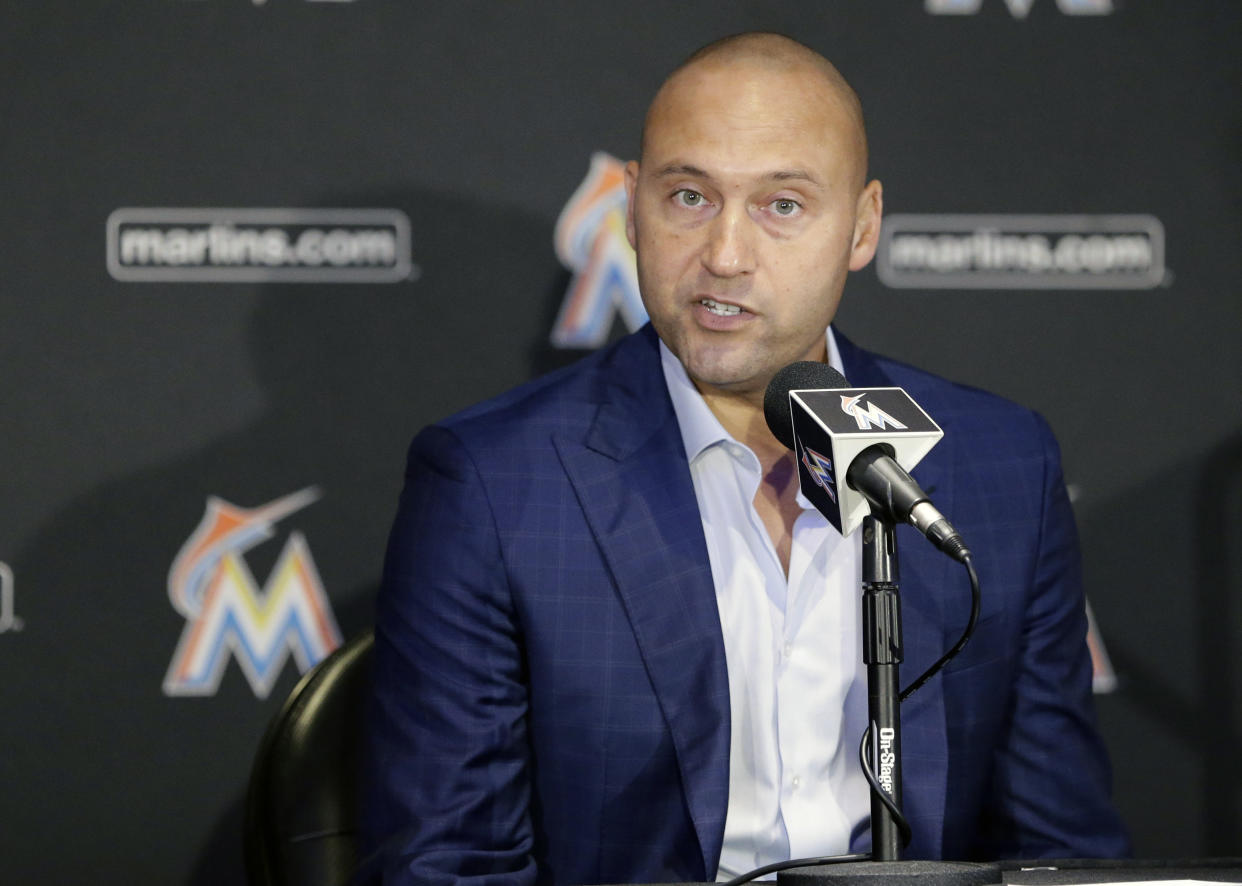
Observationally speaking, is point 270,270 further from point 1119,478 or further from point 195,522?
point 1119,478

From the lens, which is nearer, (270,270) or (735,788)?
(735,788)

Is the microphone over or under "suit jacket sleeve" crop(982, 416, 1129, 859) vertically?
over

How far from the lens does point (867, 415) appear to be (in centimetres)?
115

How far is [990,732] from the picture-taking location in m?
1.95

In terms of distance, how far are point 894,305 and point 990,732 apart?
1026 mm

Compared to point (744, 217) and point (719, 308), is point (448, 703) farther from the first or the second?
point (744, 217)

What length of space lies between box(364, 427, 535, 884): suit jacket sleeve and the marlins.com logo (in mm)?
747

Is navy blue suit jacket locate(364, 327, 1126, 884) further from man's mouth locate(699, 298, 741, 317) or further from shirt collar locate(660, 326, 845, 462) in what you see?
man's mouth locate(699, 298, 741, 317)

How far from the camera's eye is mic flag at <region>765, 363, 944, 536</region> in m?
1.13

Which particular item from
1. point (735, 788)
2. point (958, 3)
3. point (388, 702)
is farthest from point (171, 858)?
point (958, 3)

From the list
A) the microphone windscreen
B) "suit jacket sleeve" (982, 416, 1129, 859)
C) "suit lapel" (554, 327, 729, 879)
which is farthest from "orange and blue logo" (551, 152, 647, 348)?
the microphone windscreen

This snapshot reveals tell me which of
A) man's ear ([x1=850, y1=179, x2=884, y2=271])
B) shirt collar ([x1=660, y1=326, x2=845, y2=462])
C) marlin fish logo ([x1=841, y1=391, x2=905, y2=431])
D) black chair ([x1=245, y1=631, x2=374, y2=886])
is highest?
man's ear ([x1=850, y1=179, x2=884, y2=271])

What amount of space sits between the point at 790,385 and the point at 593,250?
1443mm

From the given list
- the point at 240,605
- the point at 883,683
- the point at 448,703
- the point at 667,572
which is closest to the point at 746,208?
the point at 667,572
